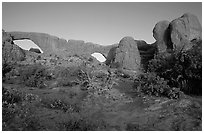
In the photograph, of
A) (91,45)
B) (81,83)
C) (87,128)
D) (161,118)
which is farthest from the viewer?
(91,45)

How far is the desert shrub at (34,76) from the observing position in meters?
15.8

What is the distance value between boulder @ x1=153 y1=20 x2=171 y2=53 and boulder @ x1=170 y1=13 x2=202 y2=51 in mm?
857

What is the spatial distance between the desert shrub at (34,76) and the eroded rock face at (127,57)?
30.9ft

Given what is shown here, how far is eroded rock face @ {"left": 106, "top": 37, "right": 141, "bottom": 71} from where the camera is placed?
83.6 ft

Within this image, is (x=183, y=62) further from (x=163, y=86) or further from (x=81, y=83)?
(x=81, y=83)

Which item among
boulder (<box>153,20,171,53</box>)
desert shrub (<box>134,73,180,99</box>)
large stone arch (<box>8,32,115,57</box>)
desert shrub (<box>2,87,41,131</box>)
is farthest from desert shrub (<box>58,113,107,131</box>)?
large stone arch (<box>8,32,115,57</box>)

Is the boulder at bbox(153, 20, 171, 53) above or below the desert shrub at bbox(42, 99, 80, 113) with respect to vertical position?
above

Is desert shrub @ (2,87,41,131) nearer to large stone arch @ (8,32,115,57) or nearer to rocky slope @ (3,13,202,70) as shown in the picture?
rocky slope @ (3,13,202,70)

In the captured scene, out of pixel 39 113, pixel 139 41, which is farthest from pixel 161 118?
pixel 139 41

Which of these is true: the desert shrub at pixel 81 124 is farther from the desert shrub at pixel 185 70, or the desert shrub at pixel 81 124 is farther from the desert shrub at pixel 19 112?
the desert shrub at pixel 185 70

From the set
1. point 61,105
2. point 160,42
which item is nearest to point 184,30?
point 160,42

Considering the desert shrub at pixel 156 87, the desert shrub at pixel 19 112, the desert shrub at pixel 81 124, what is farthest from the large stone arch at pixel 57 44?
the desert shrub at pixel 81 124

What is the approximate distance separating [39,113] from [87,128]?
9.42 ft

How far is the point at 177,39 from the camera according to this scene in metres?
25.0
